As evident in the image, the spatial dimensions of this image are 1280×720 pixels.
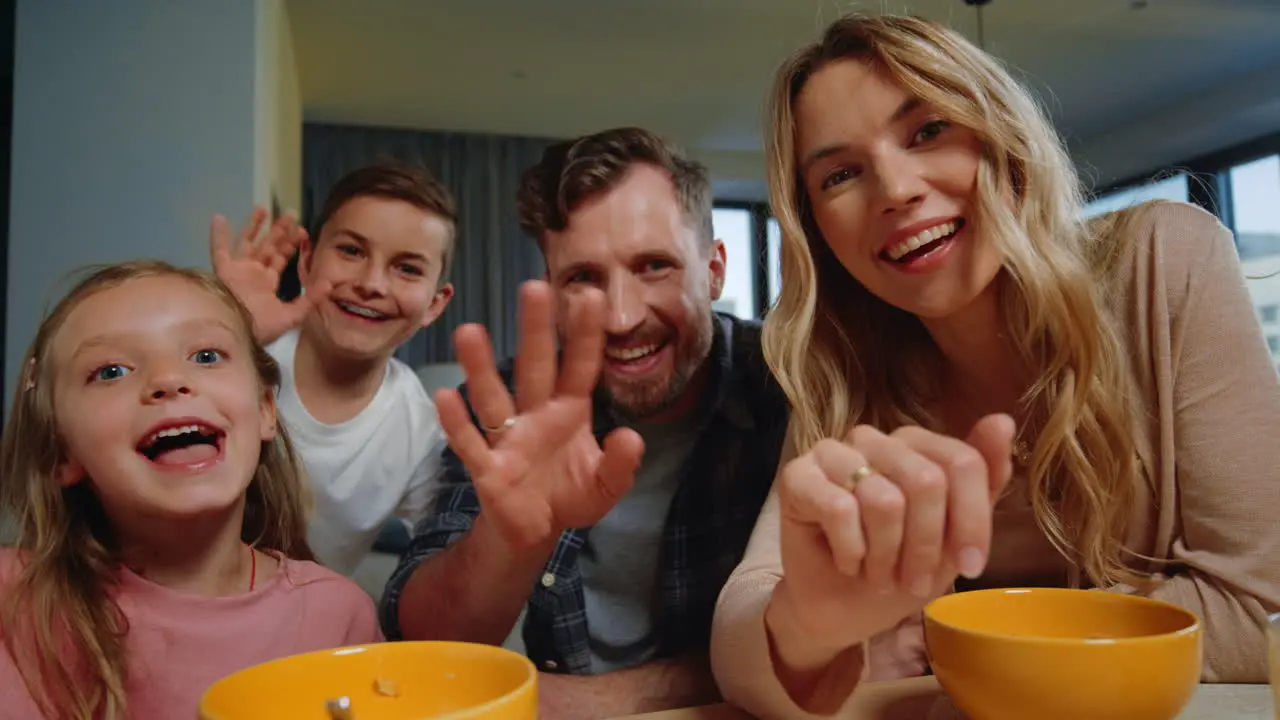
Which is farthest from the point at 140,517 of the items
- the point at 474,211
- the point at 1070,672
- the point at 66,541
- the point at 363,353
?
the point at 474,211

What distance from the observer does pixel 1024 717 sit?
50 centimetres

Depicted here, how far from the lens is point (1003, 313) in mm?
969

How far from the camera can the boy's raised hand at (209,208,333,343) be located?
4.84ft

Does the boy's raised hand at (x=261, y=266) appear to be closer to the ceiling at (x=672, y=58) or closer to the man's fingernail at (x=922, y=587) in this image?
the man's fingernail at (x=922, y=587)

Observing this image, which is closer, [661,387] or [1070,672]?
[1070,672]

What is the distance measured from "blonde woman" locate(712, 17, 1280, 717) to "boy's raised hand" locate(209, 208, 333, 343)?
2.83ft

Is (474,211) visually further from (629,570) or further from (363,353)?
(629,570)

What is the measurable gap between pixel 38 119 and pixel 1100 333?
2598mm

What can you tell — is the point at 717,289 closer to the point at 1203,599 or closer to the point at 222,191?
the point at 1203,599

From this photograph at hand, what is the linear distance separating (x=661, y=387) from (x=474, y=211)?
4.52 m

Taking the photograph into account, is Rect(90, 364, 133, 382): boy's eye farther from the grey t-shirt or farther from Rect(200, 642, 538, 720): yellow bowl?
the grey t-shirt

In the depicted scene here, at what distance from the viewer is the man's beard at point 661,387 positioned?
125cm

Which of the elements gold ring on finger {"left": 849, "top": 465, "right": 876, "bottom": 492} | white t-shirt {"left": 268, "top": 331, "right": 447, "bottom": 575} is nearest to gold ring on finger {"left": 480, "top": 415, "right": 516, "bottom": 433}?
gold ring on finger {"left": 849, "top": 465, "right": 876, "bottom": 492}

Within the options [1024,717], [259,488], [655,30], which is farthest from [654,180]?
[655,30]
